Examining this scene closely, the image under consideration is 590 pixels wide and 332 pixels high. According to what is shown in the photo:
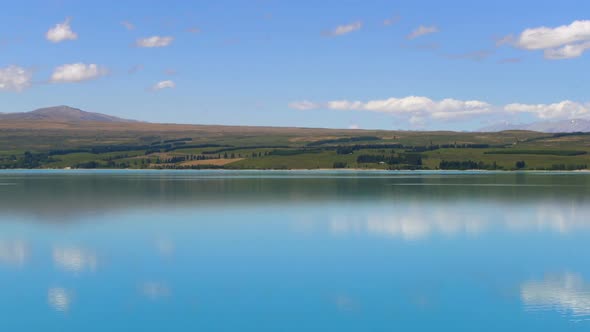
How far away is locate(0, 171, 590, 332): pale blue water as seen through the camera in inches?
923

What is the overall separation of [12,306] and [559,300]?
20.3m

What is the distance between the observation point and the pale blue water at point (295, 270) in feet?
76.9

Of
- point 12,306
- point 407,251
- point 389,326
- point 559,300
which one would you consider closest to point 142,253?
point 12,306

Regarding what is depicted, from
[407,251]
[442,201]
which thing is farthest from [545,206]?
[407,251]

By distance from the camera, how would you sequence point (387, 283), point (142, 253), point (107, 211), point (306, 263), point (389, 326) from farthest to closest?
point (107, 211)
point (142, 253)
point (306, 263)
point (387, 283)
point (389, 326)

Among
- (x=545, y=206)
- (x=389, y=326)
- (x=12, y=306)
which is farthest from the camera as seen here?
(x=545, y=206)

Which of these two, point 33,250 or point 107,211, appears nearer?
point 33,250

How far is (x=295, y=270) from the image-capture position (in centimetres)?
3172

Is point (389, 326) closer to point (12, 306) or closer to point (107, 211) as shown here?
point (12, 306)

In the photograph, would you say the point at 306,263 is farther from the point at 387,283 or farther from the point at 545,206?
the point at 545,206

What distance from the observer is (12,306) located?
82.1 ft

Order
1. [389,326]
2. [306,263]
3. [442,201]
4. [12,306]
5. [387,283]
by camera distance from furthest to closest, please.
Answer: [442,201] → [306,263] → [387,283] → [12,306] → [389,326]

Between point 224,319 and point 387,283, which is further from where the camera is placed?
point 387,283

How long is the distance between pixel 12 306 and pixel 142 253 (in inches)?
466
